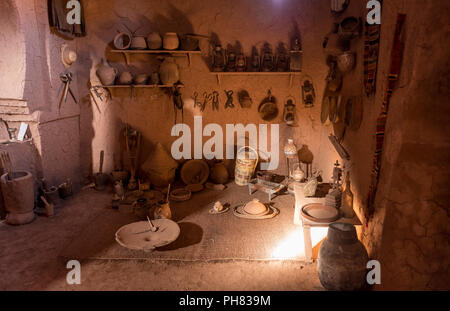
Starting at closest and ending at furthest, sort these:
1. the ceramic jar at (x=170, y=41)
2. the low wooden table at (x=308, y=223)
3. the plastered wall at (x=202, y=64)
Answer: the low wooden table at (x=308, y=223), the ceramic jar at (x=170, y=41), the plastered wall at (x=202, y=64)

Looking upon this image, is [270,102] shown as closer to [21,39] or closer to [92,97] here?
[92,97]

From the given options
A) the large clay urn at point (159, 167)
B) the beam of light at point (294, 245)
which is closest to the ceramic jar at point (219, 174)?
the large clay urn at point (159, 167)

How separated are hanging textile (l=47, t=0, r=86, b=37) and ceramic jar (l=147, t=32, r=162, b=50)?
3.76 ft

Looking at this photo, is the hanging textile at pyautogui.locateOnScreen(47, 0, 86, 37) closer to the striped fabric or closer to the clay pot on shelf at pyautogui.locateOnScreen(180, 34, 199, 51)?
the clay pot on shelf at pyautogui.locateOnScreen(180, 34, 199, 51)

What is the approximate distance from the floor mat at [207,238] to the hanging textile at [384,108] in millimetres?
1013

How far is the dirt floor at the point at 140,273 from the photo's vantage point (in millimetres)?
2811

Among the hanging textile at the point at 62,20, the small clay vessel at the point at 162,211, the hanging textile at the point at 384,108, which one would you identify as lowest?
the small clay vessel at the point at 162,211

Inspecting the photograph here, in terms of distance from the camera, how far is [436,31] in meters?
2.07

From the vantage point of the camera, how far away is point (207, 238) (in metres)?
3.59

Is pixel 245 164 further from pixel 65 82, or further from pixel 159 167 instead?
pixel 65 82

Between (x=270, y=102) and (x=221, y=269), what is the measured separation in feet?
10.2

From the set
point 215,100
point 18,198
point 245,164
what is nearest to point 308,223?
point 245,164

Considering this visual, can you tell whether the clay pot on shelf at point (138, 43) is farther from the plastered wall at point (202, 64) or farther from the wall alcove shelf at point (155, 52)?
the plastered wall at point (202, 64)

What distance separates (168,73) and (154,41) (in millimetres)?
535
